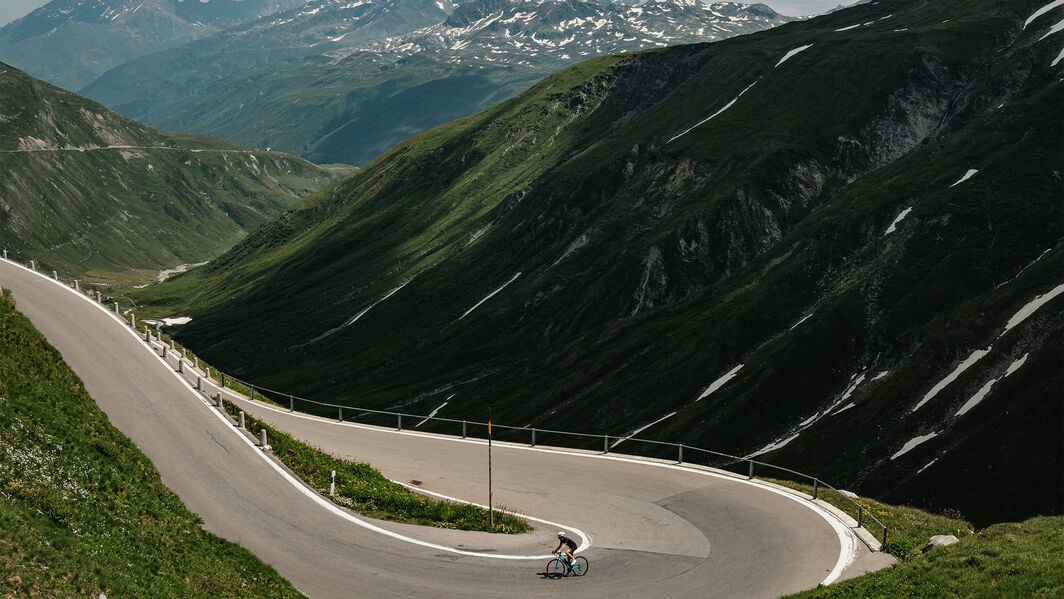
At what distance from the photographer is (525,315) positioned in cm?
16175

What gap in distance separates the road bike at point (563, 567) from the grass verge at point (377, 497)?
5206 millimetres

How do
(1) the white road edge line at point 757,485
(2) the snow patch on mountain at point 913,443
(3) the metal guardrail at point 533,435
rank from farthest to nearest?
(2) the snow patch on mountain at point 913,443, (3) the metal guardrail at point 533,435, (1) the white road edge line at point 757,485

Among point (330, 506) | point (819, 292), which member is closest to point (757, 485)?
point (330, 506)

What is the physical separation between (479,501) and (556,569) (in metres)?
11.5

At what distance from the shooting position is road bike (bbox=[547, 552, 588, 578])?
113 feet

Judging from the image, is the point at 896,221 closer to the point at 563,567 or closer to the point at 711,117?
the point at 711,117

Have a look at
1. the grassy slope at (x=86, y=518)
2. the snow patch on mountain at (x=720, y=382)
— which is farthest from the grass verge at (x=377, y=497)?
the snow patch on mountain at (x=720, y=382)

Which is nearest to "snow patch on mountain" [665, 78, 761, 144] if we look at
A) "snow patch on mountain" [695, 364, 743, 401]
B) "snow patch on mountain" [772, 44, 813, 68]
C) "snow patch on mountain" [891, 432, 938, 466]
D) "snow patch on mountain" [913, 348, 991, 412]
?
"snow patch on mountain" [772, 44, 813, 68]

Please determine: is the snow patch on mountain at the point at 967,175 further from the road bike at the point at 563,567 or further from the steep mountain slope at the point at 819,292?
the road bike at the point at 563,567

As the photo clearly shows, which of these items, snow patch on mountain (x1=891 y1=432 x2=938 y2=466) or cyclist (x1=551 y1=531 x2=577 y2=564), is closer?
cyclist (x1=551 y1=531 x2=577 y2=564)

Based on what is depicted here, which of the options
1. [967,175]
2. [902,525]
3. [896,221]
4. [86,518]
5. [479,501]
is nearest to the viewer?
[86,518]

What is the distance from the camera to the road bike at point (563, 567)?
113 ft

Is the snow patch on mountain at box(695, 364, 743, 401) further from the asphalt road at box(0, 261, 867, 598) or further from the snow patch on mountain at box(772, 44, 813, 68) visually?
the snow patch on mountain at box(772, 44, 813, 68)

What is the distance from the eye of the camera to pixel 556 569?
34719mm
